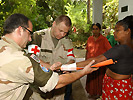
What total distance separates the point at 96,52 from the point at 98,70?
0.50m

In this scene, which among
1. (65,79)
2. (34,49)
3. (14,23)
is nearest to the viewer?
(14,23)

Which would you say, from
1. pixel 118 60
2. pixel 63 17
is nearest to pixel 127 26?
pixel 118 60

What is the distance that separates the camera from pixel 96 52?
10.7 feet

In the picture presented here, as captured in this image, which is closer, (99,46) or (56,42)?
(56,42)

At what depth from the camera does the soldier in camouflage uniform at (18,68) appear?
0.93 meters

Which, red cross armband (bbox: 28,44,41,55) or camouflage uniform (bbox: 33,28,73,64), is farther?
camouflage uniform (bbox: 33,28,73,64)

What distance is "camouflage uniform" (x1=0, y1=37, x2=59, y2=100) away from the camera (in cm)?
92

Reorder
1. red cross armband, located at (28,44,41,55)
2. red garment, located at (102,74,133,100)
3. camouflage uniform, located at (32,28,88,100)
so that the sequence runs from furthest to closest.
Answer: camouflage uniform, located at (32,28,88,100)
red cross armband, located at (28,44,41,55)
red garment, located at (102,74,133,100)

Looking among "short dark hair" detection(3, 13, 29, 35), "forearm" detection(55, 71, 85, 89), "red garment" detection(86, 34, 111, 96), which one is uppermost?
"short dark hair" detection(3, 13, 29, 35)

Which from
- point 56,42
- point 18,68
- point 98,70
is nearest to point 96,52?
point 98,70

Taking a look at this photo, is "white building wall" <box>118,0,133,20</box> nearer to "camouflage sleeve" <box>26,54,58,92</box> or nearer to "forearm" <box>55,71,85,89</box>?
"forearm" <box>55,71,85,89</box>

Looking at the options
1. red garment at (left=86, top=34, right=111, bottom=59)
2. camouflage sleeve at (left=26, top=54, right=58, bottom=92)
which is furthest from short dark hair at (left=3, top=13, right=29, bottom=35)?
red garment at (left=86, top=34, right=111, bottom=59)

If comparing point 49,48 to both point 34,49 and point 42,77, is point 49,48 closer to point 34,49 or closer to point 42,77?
point 34,49

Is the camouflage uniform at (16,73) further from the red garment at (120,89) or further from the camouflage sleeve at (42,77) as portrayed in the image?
the red garment at (120,89)
